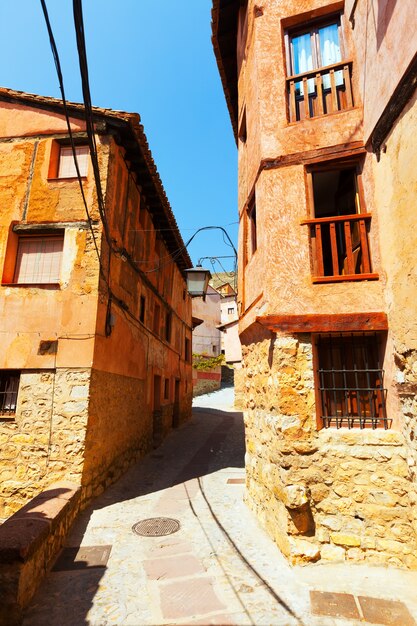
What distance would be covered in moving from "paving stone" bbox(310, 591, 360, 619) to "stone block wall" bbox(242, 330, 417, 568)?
59 cm

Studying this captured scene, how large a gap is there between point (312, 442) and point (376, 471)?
839 millimetres

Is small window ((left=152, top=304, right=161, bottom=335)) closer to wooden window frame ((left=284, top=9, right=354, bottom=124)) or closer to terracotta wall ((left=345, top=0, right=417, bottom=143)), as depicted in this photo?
wooden window frame ((left=284, top=9, right=354, bottom=124))

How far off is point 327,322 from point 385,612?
3.25 metres

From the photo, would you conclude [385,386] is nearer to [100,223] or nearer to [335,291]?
[335,291]

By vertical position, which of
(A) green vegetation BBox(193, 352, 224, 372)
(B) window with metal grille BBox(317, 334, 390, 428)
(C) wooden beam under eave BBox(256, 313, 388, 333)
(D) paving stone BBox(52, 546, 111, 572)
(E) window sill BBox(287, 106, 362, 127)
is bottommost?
(D) paving stone BBox(52, 546, 111, 572)

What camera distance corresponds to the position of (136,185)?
404 inches

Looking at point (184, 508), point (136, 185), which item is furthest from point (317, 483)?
point (136, 185)

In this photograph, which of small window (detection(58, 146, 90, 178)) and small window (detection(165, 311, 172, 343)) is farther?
small window (detection(165, 311, 172, 343))

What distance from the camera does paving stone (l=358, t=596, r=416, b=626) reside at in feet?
11.4

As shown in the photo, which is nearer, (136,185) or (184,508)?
(184,508)

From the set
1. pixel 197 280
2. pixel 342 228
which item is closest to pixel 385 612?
pixel 342 228

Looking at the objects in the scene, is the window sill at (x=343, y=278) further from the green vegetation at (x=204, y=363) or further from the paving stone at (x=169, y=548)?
the green vegetation at (x=204, y=363)

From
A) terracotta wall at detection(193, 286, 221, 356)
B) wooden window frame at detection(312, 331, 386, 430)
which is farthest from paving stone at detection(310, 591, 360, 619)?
terracotta wall at detection(193, 286, 221, 356)

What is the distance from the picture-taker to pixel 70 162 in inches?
328
